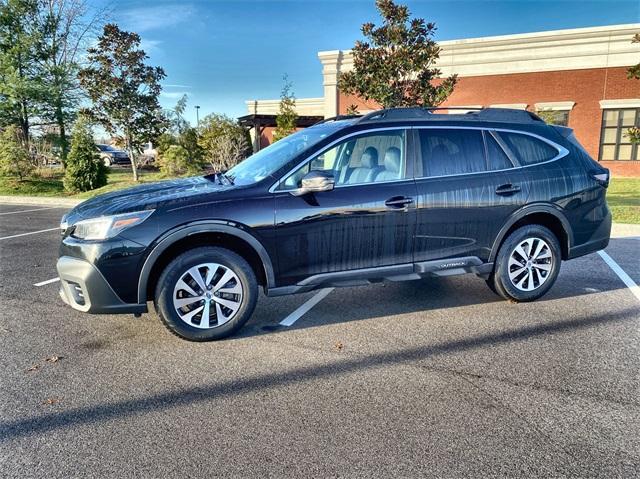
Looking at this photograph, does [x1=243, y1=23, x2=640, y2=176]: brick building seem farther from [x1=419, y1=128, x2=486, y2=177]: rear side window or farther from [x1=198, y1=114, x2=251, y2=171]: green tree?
[x1=419, y1=128, x2=486, y2=177]: rear side window

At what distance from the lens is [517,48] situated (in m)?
21.8

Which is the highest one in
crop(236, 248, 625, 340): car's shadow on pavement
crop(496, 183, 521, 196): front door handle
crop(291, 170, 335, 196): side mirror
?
crop(291, 170, 335, 196): side mirror

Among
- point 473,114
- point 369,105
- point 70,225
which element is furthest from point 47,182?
point 473,114

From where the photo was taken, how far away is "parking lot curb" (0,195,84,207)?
14648 mm

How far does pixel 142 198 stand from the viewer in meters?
3.93

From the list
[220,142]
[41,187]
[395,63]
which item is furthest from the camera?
[220,142]

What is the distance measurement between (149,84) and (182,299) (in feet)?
55.3

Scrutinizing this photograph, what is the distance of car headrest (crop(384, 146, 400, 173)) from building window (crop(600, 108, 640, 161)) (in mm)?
21357

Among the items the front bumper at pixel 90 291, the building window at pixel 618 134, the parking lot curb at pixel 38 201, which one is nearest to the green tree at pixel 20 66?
the parking lot curb at pixel 38 201

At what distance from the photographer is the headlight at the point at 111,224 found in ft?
11.9

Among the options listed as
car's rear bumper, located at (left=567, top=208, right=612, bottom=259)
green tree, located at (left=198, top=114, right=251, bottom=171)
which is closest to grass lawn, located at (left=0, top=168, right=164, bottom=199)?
green tree, located at (left=198, top=114, right=251, bottom=171)

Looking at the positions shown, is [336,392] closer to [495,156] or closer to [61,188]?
[495,156]

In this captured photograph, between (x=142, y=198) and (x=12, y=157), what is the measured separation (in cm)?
1792

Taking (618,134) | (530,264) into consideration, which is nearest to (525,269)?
(530,264)
